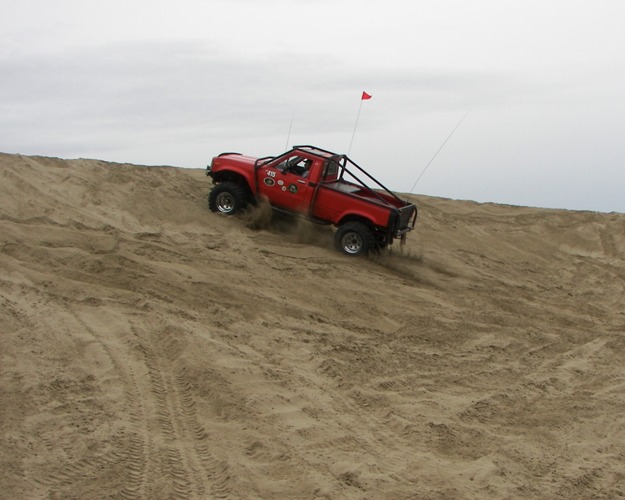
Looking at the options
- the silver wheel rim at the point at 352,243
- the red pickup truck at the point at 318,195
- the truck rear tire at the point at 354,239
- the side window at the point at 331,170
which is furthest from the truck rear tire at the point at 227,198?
the silver wheel rim at the point at 352,243

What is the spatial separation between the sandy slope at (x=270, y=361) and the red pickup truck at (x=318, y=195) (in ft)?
1.52

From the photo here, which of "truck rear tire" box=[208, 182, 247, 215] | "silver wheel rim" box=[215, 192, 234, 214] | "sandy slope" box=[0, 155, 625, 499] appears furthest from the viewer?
"silver wheel rim" box=[215, 192, 234, 214]

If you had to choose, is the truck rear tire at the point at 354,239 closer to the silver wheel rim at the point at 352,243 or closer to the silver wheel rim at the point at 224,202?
the silver wheel rim at the point at 352,243

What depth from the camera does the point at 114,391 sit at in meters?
7.19

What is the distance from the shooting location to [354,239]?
43.2 ft

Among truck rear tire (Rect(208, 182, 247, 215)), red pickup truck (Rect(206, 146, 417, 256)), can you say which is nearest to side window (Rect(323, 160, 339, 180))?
red pickup truck (Rect(206, 146, 417, 256))

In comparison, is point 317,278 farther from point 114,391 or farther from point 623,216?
point 623,216

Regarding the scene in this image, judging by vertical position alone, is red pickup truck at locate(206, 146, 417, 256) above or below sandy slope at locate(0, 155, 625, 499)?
above

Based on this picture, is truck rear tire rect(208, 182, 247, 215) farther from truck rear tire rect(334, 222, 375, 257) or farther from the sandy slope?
truck rear tire rect(334, 222, 375, 257)

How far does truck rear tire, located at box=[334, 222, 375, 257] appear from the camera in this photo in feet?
42.8

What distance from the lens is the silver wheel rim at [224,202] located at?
45.9 feet

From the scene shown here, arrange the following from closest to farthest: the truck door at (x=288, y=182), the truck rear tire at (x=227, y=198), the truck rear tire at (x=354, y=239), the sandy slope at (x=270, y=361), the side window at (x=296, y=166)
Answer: the sandy slope at (x=270, y=361), the truck rear tire at (x=354, y=239), the truck door at (x=288, y=182), the side window at (x=296, y=166), the truck rear tire at (x=227, y=198)

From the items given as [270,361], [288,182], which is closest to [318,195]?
[288,182]

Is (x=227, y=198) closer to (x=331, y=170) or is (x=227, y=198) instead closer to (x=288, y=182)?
(x=288, y=182)
